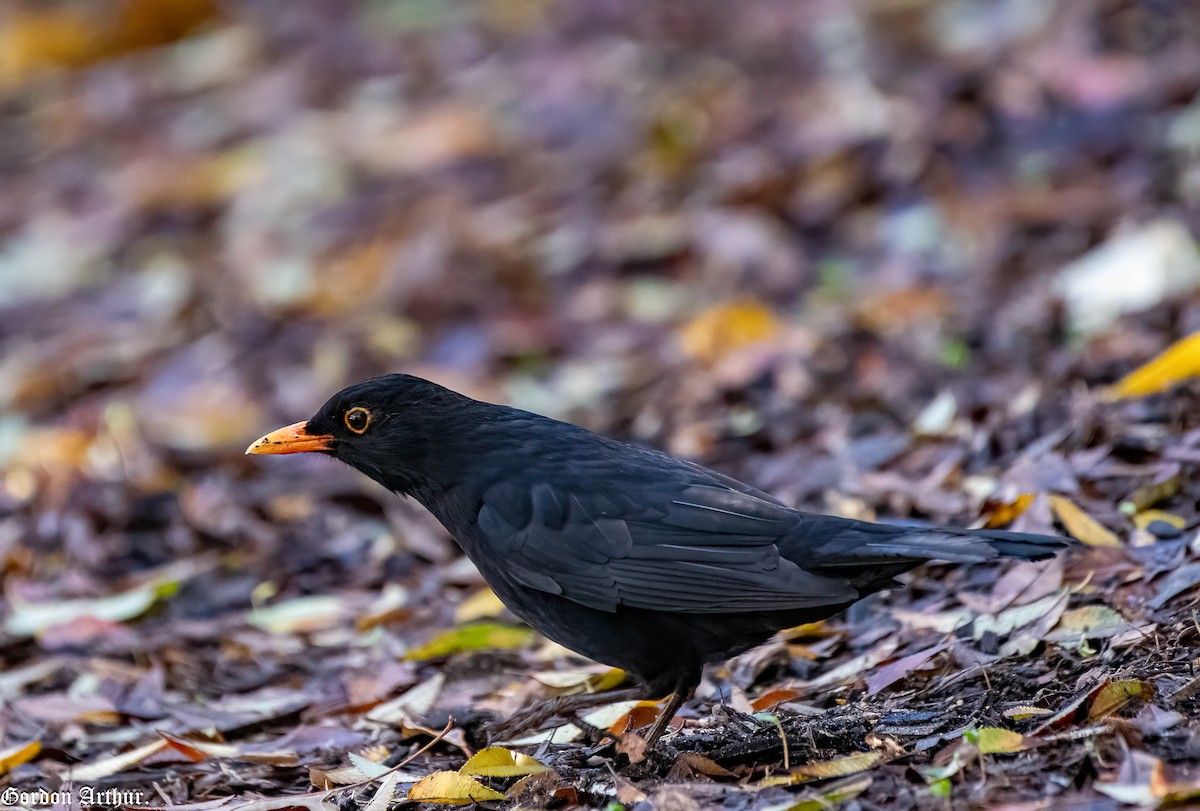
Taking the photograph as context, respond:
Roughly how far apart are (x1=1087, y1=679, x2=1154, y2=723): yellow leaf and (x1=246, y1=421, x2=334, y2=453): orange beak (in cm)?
242

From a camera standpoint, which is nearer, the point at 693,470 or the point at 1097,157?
the point at 693,470

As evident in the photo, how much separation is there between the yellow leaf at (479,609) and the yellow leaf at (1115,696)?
8.34ft

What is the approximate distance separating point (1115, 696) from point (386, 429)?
2.27m

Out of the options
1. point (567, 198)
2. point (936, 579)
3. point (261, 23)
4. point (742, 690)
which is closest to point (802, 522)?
point (742, 690)

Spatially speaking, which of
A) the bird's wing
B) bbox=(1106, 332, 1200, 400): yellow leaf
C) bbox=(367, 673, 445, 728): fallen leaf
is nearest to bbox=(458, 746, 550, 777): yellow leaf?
the bird's wing

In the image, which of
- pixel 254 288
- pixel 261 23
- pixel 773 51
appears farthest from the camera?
pixel 261 23

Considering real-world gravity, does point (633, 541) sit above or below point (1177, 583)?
above

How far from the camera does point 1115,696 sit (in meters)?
3.66

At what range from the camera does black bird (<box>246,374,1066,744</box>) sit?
3.93 meters

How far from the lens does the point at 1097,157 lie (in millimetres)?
8820

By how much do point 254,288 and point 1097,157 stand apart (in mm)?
5291

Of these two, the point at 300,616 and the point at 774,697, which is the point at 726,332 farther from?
the point at 774,697

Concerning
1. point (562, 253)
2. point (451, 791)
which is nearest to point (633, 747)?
point (451, 791)

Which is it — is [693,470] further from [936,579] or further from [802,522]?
[936,579]
